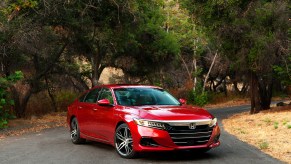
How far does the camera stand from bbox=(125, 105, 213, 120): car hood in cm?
960

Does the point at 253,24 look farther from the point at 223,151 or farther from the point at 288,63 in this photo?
the point at 223,151

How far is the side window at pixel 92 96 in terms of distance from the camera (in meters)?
12.1

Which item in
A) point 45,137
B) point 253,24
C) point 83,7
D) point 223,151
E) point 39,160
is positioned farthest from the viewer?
point 253,24

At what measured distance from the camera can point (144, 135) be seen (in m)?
9.53

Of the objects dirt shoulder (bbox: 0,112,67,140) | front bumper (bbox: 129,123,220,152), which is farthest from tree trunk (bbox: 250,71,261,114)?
front bumper (bbox: 129,123,220,152)

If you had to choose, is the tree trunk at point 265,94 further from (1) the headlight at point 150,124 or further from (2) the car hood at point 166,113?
(1) the headlight at point 150,124

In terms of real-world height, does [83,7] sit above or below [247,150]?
above

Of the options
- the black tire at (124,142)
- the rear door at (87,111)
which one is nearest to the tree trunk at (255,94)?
the rear door at (87,111)

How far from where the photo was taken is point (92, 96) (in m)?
12.3

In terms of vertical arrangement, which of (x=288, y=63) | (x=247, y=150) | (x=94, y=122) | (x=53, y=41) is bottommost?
(x=247, y=150)

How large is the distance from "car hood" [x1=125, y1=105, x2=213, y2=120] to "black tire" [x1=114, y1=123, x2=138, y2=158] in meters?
0.40

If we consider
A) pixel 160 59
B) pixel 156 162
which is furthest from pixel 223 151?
Answer: pixel 160 59

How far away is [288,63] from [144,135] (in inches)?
576

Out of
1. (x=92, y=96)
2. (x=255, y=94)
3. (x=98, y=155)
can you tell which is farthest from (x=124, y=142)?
(x=255, y=94)
